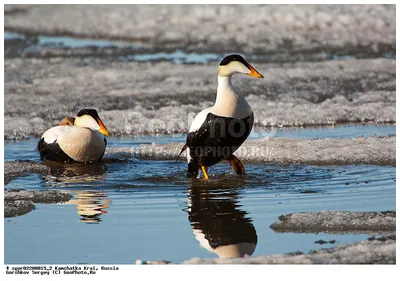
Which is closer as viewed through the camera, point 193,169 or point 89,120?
point 193,169

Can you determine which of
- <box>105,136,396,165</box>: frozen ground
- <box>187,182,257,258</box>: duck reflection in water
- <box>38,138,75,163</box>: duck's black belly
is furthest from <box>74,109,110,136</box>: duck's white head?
<box>187,182,257,258</box>: duck reflection in water

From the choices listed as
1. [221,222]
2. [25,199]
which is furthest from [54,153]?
[221,222]

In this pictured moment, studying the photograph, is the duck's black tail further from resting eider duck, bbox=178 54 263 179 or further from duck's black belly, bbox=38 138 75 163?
duck's black belly, bbox=38 138 75 163

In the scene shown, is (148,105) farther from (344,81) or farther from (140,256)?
(140,256)

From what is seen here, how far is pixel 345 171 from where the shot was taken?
8406 mm

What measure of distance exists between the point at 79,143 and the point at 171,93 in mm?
4420

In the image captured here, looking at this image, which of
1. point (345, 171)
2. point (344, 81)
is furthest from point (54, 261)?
point (344, 81)

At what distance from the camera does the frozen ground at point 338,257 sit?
17.7 ft

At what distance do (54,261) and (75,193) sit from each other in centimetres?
219

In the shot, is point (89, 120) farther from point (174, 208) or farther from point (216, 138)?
point (174, 208)

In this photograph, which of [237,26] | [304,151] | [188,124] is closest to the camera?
[304,151]

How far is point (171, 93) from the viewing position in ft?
44.7

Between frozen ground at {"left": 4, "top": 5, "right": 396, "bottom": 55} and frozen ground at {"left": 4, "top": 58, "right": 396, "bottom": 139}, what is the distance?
8.27 feet

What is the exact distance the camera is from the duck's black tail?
8438 millimetres
